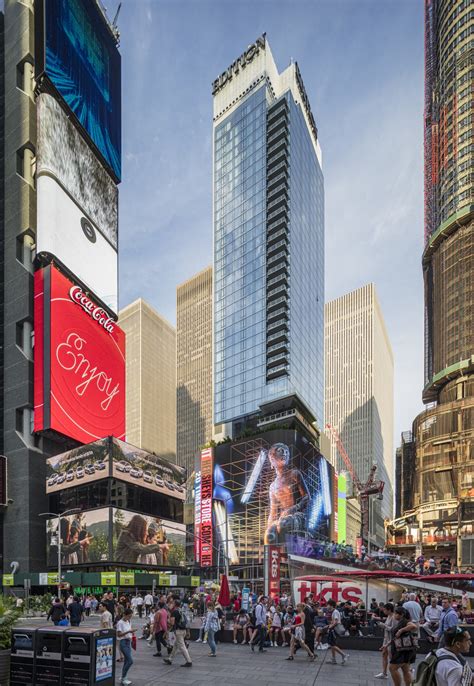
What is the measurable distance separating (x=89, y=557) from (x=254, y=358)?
2431 inches

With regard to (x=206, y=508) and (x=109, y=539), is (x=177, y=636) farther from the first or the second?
(x=206, y=508)

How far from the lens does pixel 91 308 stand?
83.1 metres

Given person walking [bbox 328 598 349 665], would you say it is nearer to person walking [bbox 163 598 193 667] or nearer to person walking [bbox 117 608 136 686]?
person walking [bbox 163 598 193 667]

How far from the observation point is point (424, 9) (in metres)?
130

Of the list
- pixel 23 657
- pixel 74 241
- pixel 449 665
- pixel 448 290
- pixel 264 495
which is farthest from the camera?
pixel 448 290

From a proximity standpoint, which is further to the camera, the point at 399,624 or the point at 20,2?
the point at 20,2

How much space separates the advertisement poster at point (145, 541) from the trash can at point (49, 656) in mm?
53531

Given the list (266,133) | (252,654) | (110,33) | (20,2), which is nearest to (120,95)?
(110,33)

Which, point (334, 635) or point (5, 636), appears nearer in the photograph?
point (5, 636)

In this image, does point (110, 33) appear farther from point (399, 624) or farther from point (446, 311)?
point (399, 624)

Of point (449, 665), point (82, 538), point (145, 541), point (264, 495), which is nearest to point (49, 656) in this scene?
point (449, 665)

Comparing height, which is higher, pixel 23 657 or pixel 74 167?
pixel 74 167

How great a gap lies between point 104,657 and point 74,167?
273 feet

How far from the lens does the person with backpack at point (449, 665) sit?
236 inches
